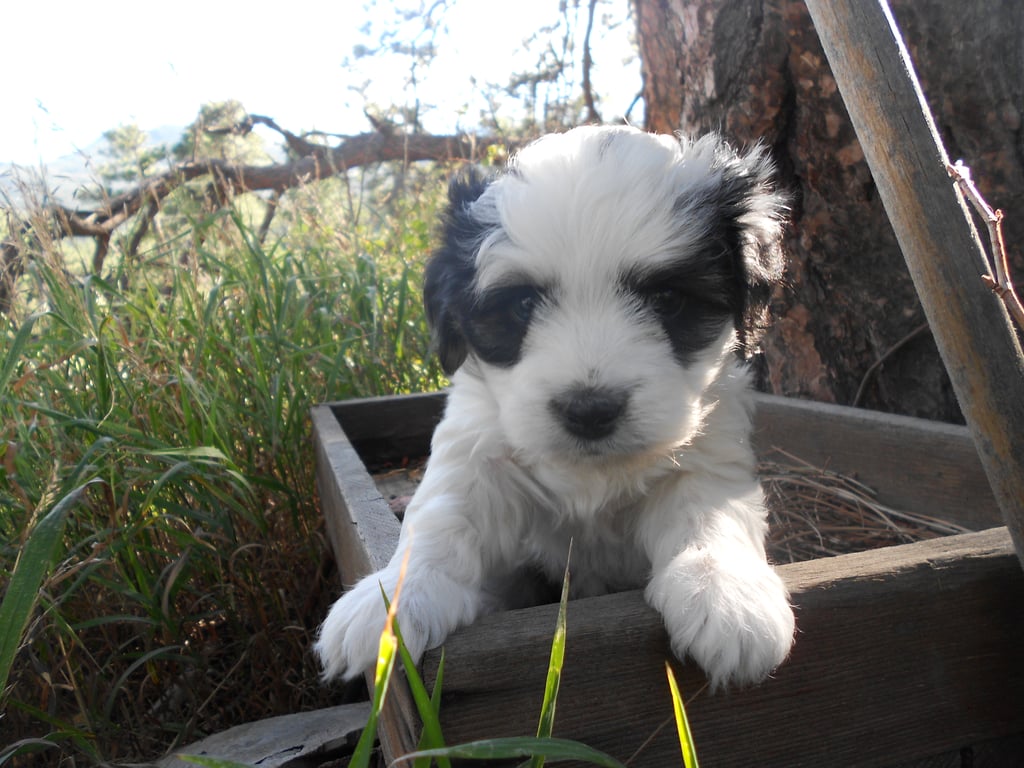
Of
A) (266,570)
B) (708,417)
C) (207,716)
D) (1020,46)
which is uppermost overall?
(1020,46)

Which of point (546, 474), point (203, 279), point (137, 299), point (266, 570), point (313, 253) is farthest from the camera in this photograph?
point (313, 253)

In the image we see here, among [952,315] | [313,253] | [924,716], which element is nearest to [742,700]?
[924,716]

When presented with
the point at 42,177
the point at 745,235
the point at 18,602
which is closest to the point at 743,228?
the point at 745,235

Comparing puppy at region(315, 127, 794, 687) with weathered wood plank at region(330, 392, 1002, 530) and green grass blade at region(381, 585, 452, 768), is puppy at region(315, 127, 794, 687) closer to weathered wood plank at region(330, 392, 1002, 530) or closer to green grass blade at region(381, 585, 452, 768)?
green grass blade at region(381, 585, 452, 768)

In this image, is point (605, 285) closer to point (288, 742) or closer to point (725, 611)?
point (725, 611)

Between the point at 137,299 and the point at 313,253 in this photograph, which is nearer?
the point at 137,299

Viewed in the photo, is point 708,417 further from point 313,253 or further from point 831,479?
point 313,253
